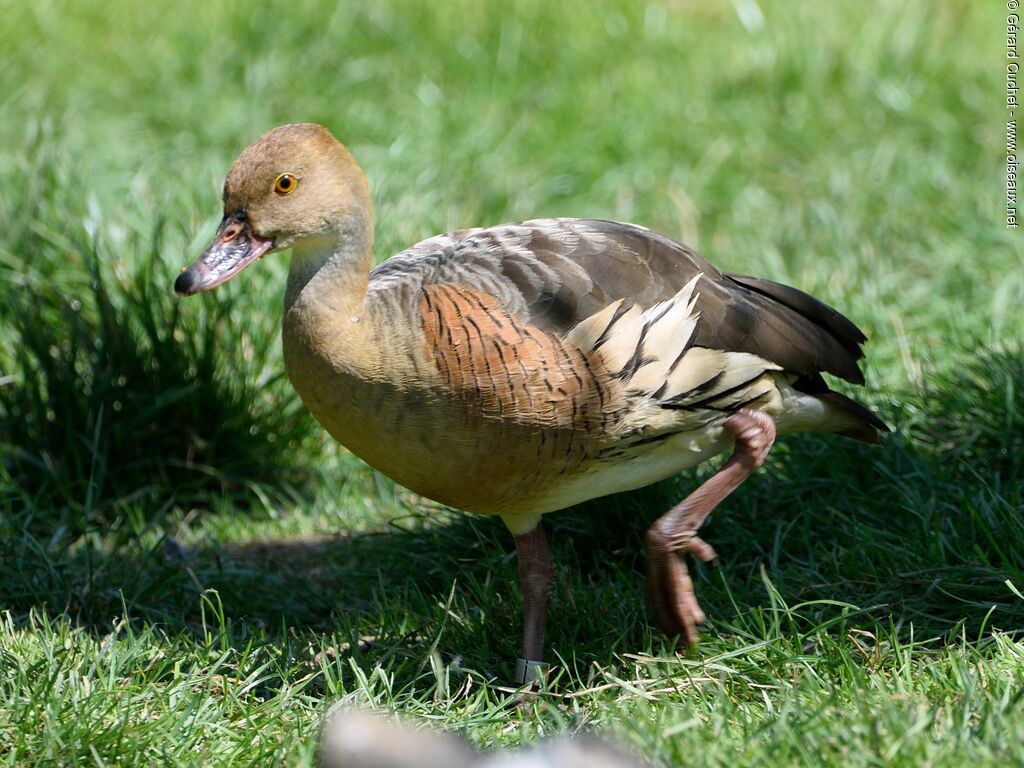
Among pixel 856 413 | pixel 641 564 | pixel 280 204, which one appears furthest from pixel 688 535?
pixel 280 204

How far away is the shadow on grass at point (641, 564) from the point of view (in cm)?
402

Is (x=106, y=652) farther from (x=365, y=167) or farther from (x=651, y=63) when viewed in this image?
(x=651, y=63)

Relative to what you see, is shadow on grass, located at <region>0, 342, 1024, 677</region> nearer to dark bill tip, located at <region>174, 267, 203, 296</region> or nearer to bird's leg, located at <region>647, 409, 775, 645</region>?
bird's leg, located at <region>647, 409, 775, 645</region>

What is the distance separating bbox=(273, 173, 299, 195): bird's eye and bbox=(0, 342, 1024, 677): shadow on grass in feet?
4.23

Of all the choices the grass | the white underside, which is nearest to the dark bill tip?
the grass

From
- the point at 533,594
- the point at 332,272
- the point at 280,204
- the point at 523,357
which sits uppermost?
the point at 280,204

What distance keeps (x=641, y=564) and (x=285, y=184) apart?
5.82 ft

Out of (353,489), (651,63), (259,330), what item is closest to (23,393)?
(259,330)

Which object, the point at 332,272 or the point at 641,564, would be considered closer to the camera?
the point at 332,272

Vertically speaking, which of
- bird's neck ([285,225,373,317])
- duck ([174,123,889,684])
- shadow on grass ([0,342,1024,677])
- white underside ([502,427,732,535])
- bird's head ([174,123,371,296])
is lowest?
shadow on grass ([0,342,1024,677])

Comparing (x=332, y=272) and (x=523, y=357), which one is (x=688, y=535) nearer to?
(x=523, y=357)

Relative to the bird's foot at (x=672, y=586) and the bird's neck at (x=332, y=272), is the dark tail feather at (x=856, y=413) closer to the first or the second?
the bird's foot at (x=672, y=586)

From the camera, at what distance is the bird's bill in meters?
3.86

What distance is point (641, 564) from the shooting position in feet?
14.9
